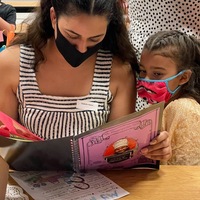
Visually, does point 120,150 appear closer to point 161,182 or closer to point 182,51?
point 161,182

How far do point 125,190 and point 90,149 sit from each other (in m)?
0.16

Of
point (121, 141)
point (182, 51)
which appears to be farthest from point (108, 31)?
point (121, 141)

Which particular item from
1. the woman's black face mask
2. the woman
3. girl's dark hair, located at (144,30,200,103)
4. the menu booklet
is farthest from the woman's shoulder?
girl's dark hair, located at (144,30,200,103)

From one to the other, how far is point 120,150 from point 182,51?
1.88ft

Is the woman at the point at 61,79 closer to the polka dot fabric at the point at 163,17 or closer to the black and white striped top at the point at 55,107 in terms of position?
the black and white striped top at the point at 55,107

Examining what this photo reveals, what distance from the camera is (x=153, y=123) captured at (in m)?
1.10

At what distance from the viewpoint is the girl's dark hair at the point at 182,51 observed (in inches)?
57.5

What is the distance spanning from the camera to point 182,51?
149cm

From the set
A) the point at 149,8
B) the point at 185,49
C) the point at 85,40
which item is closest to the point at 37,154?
the point at 85,40

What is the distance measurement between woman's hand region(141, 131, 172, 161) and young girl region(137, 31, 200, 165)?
0.73 ft

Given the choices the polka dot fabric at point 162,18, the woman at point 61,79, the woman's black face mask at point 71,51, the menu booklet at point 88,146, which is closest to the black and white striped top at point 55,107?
the woman at point 61,79

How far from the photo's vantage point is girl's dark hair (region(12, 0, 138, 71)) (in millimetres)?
1209

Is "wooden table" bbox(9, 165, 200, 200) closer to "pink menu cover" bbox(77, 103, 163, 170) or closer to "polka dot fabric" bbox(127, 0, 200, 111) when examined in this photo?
"pink menu cover" bbox(77, 103, 163, 170)

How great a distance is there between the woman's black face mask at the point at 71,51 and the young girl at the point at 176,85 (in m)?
0.25
